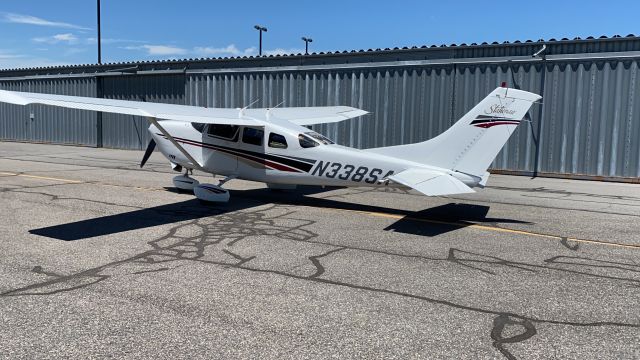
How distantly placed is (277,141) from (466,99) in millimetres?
10496

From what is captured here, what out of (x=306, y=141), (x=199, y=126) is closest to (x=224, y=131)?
(x=199, y=126)

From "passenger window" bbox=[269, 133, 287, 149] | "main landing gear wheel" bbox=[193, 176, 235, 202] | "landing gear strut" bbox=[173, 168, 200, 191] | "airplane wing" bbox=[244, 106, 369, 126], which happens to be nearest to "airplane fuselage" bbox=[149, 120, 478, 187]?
"passenger window" bbox=[269, 133, 287, 149]

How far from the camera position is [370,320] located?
4.77m

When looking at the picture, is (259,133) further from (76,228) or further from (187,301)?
(187,301)

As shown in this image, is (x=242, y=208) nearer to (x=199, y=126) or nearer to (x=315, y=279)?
(x=199, y=126)

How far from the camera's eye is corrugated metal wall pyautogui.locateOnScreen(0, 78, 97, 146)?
30.1 metres

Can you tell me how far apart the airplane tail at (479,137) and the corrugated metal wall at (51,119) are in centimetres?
2558

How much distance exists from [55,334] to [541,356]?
4.14 meters

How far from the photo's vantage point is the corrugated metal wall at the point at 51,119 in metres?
30.1

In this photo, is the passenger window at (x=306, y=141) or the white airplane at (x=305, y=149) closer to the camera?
the white airplane at (x=305, y=149)

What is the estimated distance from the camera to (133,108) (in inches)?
400

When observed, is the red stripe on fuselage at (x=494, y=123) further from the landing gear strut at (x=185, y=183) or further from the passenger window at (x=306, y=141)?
the landing gear strut at (x=185, y=183)

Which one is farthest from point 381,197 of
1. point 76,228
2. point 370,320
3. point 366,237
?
point 370,320

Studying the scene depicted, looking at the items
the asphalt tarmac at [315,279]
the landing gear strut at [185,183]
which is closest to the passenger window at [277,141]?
the asphalt tarmac at [315,279]
